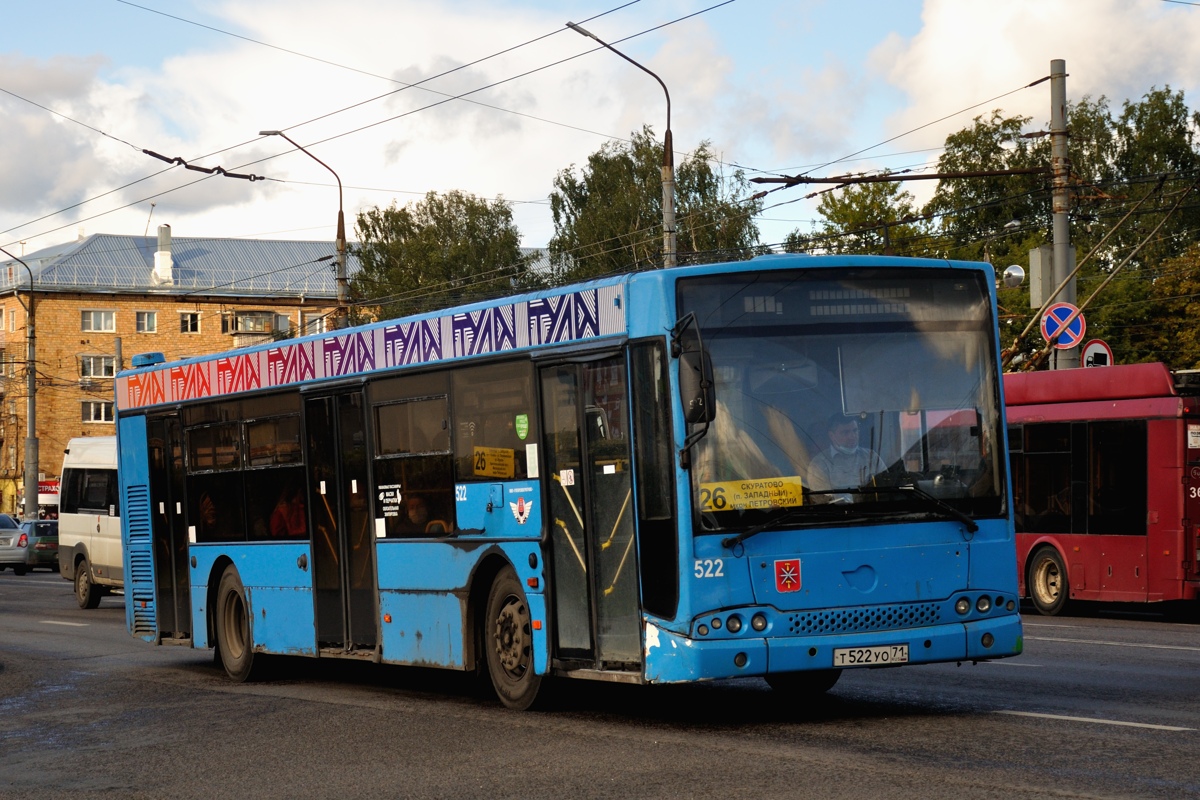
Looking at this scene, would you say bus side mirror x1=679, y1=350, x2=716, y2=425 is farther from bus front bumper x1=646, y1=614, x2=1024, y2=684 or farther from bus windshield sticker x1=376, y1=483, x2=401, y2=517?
bus windshield sticker x1=376, y1=483, x2=401, y2=517

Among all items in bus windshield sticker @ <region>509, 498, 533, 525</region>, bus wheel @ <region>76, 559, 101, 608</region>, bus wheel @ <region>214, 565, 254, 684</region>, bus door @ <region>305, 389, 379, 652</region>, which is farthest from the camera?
bus wheel @ <region>76, 559, 101, 608</region>

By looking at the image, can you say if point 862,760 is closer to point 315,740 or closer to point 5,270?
point 315,740

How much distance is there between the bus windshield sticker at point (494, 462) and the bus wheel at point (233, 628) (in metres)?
4.58

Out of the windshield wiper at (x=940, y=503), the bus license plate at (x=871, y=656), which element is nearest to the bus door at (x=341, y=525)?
the bus license plate at (x=871, y=656)

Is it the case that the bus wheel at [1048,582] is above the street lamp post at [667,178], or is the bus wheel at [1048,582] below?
below

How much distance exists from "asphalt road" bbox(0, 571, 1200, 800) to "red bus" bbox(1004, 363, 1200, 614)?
170 inches

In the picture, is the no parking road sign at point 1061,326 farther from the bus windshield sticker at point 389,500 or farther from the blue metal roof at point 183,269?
the blue metal roof at point 183,269

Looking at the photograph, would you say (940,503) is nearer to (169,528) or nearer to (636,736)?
(636,736)

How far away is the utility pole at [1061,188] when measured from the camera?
78.5 feet

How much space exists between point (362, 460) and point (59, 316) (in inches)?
3157

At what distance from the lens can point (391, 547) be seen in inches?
526

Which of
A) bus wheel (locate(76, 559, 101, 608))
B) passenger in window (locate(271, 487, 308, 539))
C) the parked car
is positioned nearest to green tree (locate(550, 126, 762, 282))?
the parked car

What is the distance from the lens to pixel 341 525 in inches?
557

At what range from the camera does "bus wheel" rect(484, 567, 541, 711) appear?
11.6 m
